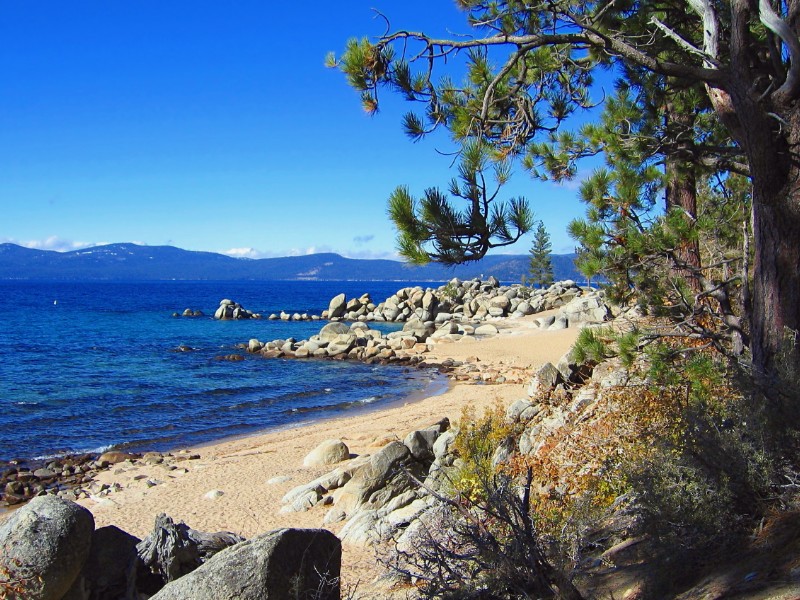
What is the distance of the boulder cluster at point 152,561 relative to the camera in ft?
15.9

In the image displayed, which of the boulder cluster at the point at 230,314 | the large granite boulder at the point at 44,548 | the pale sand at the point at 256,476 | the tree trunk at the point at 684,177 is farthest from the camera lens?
the boulder cluster at the point at 230,314

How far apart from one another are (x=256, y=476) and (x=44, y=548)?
7.59 meters

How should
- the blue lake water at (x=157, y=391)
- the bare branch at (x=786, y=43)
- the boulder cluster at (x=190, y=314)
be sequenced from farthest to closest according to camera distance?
the boulder cluster at (x=190, y=314), the blue lake water at (x=157, y=391), the bare branch at (x=786, y=43)

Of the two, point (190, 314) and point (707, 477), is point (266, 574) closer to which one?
point (707, 477)

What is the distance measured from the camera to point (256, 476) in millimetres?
12867

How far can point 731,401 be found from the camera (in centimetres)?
505

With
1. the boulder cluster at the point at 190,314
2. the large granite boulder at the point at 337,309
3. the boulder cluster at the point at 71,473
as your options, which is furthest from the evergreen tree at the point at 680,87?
the boulder cluster at the point at 190,314

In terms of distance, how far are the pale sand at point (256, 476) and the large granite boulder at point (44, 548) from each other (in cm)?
273

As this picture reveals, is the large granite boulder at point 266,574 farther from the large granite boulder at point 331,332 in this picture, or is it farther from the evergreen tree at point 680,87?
the large granite boulder at point 331,332

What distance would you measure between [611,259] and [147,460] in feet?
38.9

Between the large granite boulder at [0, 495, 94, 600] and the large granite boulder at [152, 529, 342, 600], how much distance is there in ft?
3.58

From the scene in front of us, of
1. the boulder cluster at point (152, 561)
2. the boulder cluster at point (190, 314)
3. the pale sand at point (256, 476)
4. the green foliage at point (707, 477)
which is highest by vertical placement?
the green foliage at point (707, 477)

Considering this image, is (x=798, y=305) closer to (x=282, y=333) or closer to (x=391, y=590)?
(x=391, y=590)

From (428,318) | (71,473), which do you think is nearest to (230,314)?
(428,318)
